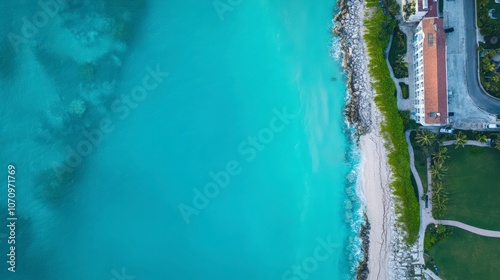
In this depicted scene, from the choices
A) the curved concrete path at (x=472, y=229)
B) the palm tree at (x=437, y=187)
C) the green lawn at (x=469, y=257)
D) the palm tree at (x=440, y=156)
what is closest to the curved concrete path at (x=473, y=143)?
the palm tree at (x=440, y=156)

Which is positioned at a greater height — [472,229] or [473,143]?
[473,143]

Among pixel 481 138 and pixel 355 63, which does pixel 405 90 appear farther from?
pixel 481 138

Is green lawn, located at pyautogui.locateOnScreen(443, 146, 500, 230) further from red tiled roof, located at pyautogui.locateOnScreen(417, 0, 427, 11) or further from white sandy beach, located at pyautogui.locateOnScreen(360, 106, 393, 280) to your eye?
red tiled roof, located at pyautogui.locateOnScreen(417, 0, 427, 11)

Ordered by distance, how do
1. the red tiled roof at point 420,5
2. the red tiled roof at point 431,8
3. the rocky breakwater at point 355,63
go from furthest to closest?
the rocky breakwater at point 355,63 < the red tiled roof at point 431,8 < the red tiled roof at point 420,5

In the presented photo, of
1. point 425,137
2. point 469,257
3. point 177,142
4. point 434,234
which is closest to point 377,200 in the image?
point 434,234

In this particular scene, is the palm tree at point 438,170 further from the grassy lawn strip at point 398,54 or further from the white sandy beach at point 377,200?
the grassy lawn strip at point 398,54

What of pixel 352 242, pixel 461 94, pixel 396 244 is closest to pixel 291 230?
pixel 352 242

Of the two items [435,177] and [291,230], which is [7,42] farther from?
[435,177]
